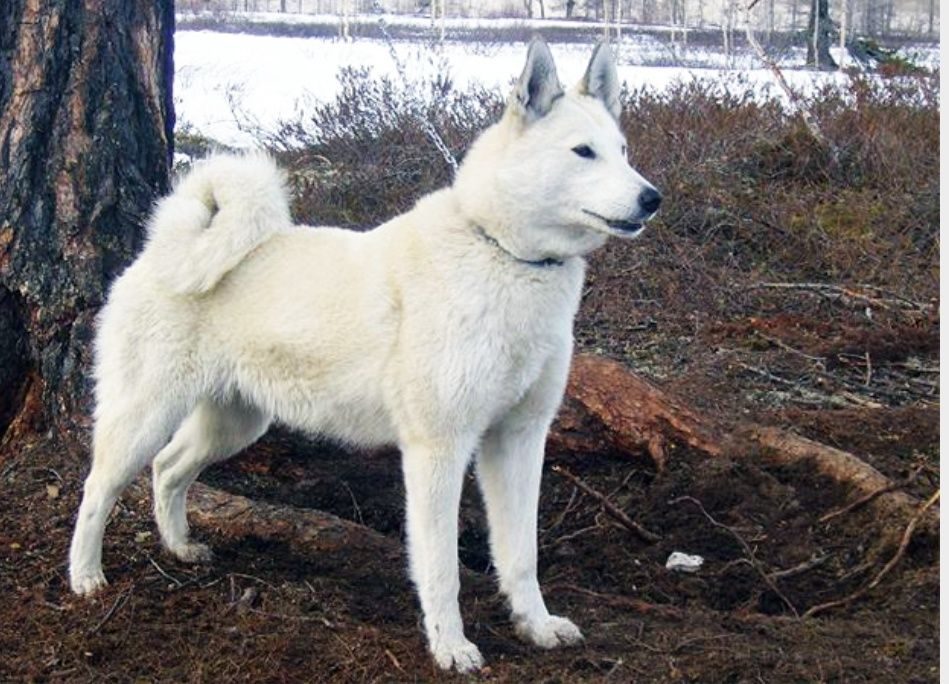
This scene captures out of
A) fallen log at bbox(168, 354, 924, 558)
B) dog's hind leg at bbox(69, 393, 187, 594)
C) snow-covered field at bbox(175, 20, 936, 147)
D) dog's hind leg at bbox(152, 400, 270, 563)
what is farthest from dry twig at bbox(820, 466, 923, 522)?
snow-covered field at bbox(175, 20, 936, 147)

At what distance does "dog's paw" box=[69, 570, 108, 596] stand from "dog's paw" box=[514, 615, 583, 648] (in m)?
1.26

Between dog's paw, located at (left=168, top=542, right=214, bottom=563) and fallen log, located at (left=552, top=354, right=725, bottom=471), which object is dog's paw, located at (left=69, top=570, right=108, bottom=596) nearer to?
dog's paw, located at (left=168, top=542, right=214, bottom=563)

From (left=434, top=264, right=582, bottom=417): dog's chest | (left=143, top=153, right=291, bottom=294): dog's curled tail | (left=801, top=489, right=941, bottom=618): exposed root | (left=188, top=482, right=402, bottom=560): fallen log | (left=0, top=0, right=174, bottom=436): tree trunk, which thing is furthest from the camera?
(left=0, top=0, right=174, bottom=436): tree trunk

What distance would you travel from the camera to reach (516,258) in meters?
3.54

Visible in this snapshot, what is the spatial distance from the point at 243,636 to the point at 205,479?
1.25 metres

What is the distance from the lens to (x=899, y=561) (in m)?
4.18

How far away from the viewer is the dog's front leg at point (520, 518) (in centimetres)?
368

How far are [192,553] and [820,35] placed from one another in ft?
71.3

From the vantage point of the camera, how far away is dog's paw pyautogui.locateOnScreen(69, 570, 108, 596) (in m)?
3.96

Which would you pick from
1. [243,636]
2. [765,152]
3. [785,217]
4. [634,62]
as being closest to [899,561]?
[243,636]

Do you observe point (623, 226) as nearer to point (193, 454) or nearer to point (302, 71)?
point (193, 454)

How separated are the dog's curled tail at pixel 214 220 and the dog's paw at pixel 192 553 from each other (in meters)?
0.85

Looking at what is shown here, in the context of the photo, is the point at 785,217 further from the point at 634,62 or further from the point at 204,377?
the point at 634,62

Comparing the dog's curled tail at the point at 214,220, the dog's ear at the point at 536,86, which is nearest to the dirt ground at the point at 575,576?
the dog's curled tail at the point at 214,220
